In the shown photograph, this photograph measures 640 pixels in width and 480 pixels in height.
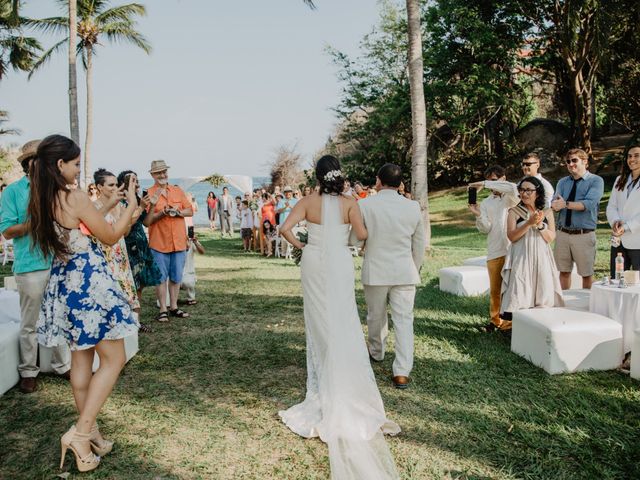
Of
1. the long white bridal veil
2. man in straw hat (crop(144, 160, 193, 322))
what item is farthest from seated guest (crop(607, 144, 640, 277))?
man in straw hat (crop(144, 160, 193, 322))

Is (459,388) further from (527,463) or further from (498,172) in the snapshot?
(498,172)

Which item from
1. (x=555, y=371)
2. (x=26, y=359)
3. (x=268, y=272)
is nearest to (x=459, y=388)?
(x=555, y=371)

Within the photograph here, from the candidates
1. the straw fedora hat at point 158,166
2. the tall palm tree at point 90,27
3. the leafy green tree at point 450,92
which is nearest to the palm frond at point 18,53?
the tall palm tree at point 90,27

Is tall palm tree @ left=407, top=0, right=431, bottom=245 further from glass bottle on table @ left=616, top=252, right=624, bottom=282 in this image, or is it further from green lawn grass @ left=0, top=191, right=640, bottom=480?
glass bottle on table @ left=616, top=252, right=624, bottom=282

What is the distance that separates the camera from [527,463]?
10.7 ft

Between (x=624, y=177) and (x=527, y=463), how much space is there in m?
4.56

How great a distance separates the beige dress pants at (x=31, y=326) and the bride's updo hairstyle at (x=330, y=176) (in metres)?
2.57

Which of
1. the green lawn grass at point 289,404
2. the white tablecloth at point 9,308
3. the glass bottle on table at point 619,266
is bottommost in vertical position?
the green lawn grass at point 289,404

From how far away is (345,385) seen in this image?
3.89 metres

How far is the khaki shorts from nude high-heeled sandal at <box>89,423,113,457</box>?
5.96 meters

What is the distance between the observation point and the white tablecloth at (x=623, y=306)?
5035 mm

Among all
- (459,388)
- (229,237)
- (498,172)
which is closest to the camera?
(459,388)

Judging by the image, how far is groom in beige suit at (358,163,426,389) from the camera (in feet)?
15.3

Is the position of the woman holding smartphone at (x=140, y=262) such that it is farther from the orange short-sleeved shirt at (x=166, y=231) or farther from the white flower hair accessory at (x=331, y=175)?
the white flower hair accessory at (x=331, y=175)
